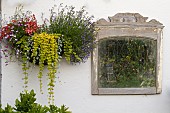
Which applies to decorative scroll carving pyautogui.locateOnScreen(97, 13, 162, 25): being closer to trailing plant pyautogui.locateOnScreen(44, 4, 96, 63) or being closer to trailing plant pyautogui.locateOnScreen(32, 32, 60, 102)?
trailing plant pyautogui.locateOnScreen(44, 4, 96, 63)

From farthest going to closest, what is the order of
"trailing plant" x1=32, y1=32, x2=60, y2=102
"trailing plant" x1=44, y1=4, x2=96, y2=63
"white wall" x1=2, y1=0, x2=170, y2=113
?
1. "white wall" x1=2, y1=0, x2=170, y2=113
2. "trailing plant" x1=44, y1=4, x2=96, y2=63
3. "trailing plant" x1=32, y1=32, x2=60, y2=102

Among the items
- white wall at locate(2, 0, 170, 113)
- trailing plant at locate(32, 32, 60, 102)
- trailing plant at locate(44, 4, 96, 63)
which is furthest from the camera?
white wall at locate(2, 0, 170, 113)

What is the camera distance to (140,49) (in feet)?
14.4

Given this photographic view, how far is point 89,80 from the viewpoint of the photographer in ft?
14.2

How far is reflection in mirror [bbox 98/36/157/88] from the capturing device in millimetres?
4320

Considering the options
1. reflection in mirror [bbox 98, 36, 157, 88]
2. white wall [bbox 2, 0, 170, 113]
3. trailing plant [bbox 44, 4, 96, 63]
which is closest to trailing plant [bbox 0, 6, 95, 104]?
trailing plant [bbox 44, 4, 96, 63]

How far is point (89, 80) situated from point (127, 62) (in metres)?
0.51

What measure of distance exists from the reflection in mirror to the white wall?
0.48ft

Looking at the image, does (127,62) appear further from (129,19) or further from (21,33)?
(21,33)

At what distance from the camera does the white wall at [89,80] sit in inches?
167

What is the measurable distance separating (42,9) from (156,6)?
135cm

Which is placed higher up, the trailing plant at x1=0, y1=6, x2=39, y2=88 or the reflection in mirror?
the trailing plant at x1=0, y1=6, x2=39, y2=88

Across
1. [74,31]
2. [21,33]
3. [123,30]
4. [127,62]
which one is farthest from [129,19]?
[21,33]

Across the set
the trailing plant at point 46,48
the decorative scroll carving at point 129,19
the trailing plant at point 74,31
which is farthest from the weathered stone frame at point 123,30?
the trailing plant at point 46,48
